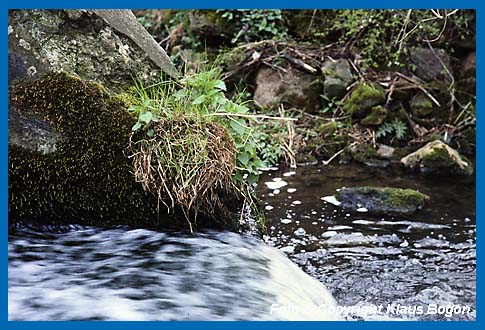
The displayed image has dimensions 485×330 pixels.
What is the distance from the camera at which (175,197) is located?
2615 millimetres

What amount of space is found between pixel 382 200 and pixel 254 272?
7.12 ft

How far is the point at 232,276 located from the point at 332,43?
5.91 meters

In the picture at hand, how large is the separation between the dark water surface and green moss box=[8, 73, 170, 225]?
110 cm

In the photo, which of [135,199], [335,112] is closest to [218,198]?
[135,199]

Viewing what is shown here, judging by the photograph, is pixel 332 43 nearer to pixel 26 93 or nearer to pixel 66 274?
pixel 26 93

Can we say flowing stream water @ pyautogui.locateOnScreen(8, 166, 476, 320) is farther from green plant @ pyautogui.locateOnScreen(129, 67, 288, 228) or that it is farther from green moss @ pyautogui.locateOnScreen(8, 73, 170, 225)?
green plant @ pyautogui.locateOnScreen(129, 67, 288, 228)

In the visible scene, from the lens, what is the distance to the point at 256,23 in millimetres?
7848

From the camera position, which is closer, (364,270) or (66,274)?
(66,274)

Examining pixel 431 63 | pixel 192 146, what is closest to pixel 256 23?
pixel 431 63

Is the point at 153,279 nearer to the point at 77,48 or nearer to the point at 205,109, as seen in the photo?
the point at 205,109

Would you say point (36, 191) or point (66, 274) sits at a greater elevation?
point (36, 191)

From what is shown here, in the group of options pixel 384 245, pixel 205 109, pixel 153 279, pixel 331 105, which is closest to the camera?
pixel 153 279

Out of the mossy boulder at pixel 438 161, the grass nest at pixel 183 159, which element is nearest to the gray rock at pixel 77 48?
the grass nest at pixel 183 159

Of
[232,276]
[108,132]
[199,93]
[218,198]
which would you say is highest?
[199,93]
